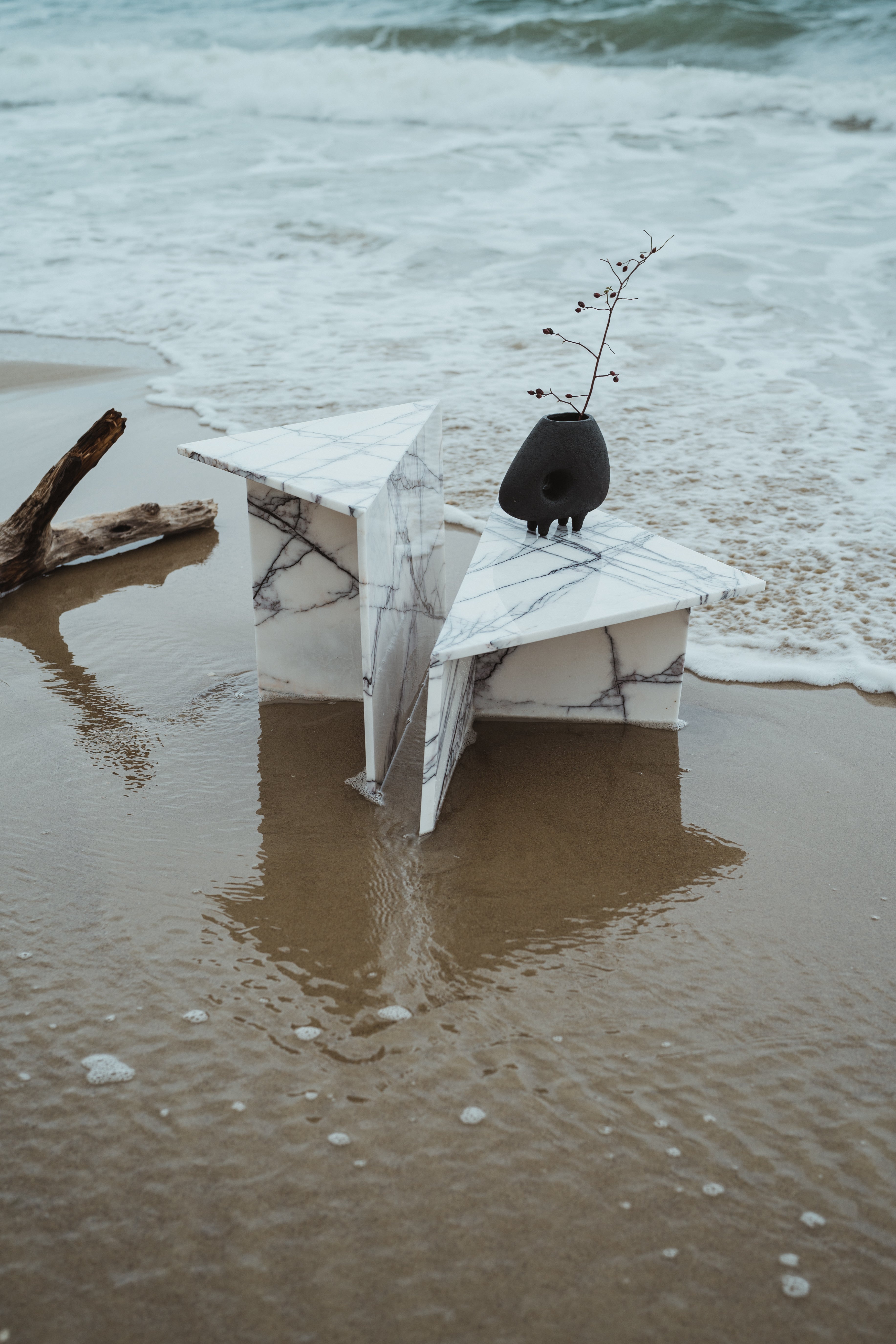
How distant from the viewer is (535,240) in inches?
320

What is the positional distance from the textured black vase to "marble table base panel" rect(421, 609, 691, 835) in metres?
0.35

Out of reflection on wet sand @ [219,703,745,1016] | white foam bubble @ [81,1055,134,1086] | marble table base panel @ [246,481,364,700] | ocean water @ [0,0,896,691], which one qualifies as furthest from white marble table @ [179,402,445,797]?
ocean water @ [0,0,896,691]

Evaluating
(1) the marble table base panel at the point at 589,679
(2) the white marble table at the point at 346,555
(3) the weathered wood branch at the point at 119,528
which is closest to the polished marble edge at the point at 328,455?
(2) the white marble table at the point at 346,555

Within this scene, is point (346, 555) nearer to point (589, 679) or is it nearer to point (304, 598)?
point (304, 598)

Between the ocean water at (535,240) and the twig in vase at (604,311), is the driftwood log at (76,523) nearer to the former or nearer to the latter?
the ocean water at (535,240)

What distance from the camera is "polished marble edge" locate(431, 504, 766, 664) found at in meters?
2.34

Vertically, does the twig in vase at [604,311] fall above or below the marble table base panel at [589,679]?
above

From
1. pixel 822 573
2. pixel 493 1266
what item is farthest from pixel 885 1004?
pixel 822 573

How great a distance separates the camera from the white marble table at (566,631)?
234cm

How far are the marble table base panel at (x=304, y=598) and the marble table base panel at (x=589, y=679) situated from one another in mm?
370

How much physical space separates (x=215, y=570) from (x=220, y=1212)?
8.55 ft

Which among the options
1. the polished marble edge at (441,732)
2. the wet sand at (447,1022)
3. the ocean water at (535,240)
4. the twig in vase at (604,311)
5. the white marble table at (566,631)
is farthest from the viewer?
the ocean water at (535,240)

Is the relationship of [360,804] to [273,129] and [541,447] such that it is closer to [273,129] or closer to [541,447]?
[541,447]

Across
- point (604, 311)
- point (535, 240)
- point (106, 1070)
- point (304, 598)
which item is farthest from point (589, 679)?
point (535, 240)
